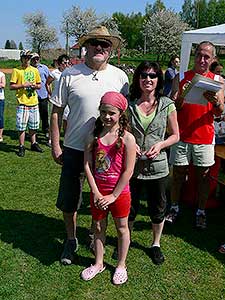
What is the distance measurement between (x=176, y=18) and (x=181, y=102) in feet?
207

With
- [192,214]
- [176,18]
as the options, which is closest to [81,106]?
[192,214]

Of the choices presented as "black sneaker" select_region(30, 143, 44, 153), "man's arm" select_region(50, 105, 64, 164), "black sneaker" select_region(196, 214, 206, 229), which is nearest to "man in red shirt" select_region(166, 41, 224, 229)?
"black sneaker" select_region(196, 214, 206, 229)

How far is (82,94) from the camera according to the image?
116 inches

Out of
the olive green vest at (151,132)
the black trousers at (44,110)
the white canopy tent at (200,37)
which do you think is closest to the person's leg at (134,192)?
the olive green vest at (151,132)

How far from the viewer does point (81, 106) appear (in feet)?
9.76

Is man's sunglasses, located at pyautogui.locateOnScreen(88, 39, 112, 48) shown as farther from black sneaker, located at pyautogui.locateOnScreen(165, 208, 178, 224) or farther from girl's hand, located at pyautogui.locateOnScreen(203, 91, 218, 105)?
black sneaker, located at pyautogui.locateOnScreen(165, 208, 178, 224)

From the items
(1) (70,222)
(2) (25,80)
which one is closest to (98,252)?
(1) (70,222)

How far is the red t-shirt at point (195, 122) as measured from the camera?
3.62 m

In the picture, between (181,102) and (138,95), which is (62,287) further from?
(181,102)

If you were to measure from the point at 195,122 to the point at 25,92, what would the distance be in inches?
140

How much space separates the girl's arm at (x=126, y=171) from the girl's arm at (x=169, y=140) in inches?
8.5

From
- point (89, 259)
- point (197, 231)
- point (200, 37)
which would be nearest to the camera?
point (89, 259)

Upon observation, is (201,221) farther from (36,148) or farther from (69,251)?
(36,148)

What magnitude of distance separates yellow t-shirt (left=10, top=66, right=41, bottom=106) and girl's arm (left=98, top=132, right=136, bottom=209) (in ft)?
13.1
